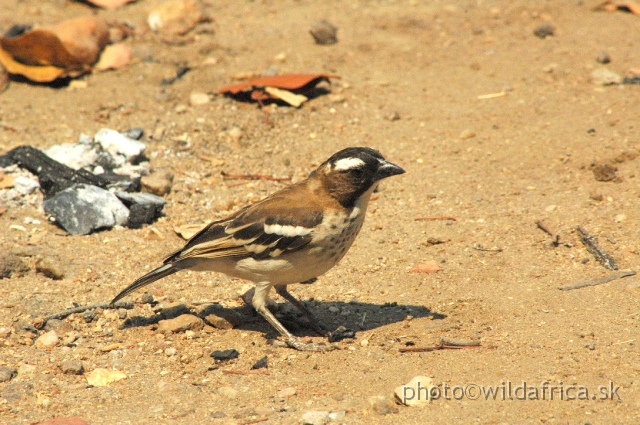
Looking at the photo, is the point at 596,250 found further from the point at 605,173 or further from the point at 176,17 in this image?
the point at 176,17

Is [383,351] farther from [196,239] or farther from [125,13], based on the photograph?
[125,13]

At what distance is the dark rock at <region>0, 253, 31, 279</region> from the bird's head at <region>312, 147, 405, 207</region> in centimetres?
304

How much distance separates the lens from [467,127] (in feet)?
31.0

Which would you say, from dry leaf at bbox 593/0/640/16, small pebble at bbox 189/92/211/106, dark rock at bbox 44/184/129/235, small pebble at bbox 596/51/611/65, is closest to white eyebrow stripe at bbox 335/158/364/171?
dark rock at bbox 44/184/129/235

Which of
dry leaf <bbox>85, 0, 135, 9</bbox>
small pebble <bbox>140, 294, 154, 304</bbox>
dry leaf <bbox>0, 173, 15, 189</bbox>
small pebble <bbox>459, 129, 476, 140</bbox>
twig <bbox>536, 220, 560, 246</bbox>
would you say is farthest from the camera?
dry leaf <bbox>85, 0, 135, 9</bbox>

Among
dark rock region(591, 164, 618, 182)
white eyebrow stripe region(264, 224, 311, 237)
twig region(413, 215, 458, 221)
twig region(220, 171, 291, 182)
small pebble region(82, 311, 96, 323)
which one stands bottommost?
twig region(220, 171, 291, 182)

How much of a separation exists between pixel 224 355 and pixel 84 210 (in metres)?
2.79

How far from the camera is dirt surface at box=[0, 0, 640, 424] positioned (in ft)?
17.4

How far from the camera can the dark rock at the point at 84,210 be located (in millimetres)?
7656

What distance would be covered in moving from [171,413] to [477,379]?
2167 millimetres

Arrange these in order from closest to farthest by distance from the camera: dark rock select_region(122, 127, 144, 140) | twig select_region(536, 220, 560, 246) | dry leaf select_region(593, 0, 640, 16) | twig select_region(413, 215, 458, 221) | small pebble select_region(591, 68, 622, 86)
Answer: twig select_region(536, 220, 560, 246), twig select_region(413, 215, 458, 221), dark rock select_region(122, 127, 144, 140), small pebble select_region(591, 68, 622, 86), dry leaf select_region(593, 0, 640, 16)

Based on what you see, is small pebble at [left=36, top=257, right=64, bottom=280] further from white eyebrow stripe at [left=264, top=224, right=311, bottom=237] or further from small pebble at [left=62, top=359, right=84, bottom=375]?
white eyebrow stripe at [left=264, top=224, right=311, bottom=237]

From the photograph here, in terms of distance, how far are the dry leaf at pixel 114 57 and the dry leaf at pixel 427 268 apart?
20.4 feet

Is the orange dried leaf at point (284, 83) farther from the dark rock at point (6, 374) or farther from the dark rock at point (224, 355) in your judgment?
the dark rock at point (6, 374)
